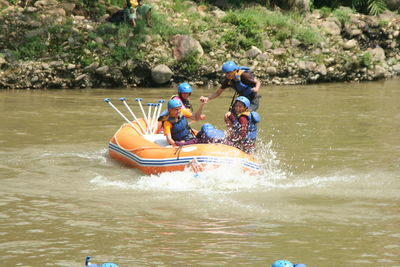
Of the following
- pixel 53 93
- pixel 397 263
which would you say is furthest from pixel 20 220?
pixel 53 93

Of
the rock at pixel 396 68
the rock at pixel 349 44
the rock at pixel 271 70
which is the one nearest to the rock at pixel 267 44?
the rock at pixel 271 70

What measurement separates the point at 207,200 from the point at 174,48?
11541 millimetres

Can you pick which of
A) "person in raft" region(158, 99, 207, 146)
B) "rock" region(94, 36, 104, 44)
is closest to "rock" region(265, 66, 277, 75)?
"rock" region(94, 36, 104, 44)

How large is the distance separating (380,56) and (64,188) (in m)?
14.7

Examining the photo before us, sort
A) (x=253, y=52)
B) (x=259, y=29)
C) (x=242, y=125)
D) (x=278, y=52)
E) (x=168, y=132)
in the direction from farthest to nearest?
(x=259, y=29) → (x=278, y=52) → (x=253, y=52) → (x=168, y=132) → (x=242, y=125)

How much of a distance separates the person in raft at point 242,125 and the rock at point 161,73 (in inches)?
355

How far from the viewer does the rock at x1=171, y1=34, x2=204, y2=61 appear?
63.5ft

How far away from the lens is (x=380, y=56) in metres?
21.7

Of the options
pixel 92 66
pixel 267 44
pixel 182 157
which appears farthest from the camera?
pixel 267 44

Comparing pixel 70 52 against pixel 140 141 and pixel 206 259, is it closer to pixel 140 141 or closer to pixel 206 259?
pixel 140 141

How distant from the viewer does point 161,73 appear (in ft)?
61.7

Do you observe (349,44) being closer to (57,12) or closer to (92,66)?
(92,66)

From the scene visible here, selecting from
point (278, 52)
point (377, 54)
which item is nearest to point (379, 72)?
point (377, 54)

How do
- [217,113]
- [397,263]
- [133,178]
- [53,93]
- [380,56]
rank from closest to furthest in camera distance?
[397,263], [133,178], [217,113], [53,93], [380,56]
